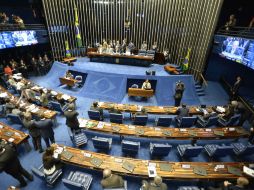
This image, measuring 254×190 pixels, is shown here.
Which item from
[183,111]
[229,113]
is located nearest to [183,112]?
[183,111]

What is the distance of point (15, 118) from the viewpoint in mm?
7785

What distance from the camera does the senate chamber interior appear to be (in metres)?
5.34

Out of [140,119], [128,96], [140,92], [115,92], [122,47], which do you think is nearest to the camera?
[140,119]

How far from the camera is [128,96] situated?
11.8 meters

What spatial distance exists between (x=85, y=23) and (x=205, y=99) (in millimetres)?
12744

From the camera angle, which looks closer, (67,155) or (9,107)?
(67,155)

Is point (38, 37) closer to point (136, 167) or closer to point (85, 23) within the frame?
point (85, 23)

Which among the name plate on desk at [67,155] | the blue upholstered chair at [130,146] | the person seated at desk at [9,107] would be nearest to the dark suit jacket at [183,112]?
the blue upholstered chair at [130,146]

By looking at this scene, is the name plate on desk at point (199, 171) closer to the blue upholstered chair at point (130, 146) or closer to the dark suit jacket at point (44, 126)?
the blue upholstered chair at point (130, 146)

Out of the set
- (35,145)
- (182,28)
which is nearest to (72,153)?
(35,145)

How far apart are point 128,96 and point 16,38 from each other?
9.73 meters

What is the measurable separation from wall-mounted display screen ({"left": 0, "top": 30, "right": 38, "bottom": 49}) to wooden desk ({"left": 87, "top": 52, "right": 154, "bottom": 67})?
4.93 metres

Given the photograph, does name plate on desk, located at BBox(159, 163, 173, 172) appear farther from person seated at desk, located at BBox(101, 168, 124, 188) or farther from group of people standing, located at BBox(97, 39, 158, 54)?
group of people standing, located at BBox(97, 39, 158, 54)

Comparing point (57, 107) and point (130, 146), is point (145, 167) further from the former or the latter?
point (57, 107)
